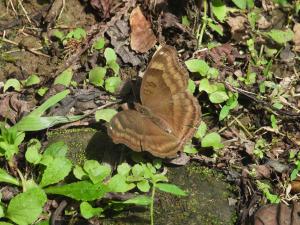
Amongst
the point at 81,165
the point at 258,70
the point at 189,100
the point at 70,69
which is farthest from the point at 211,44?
the point at 81,165

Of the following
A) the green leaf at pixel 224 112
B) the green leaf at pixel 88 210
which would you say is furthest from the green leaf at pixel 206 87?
the green leaf at pixel 88 210

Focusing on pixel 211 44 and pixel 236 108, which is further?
pixel 211 44

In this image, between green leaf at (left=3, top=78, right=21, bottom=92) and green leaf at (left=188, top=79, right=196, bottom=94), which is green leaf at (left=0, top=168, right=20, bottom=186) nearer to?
green leaf at (left=3, top=78, right=21, bottom=92)

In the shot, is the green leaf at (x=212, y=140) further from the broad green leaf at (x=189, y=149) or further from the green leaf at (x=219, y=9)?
the green leaf at (x=219, y=9)

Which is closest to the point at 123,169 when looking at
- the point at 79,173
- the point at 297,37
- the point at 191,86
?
the point at 79,173

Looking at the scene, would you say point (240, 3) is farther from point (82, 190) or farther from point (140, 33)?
point (82, 190)

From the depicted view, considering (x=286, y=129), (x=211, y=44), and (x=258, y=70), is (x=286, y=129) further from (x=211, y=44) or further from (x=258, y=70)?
(x=211, y=44)

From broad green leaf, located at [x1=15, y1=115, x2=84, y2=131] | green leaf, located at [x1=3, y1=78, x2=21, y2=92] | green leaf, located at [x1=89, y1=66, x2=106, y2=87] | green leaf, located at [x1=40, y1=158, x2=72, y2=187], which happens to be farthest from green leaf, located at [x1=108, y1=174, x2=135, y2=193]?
Answer: green leaf, located at [x1=3, y1=78, x2=21, y2=92]
